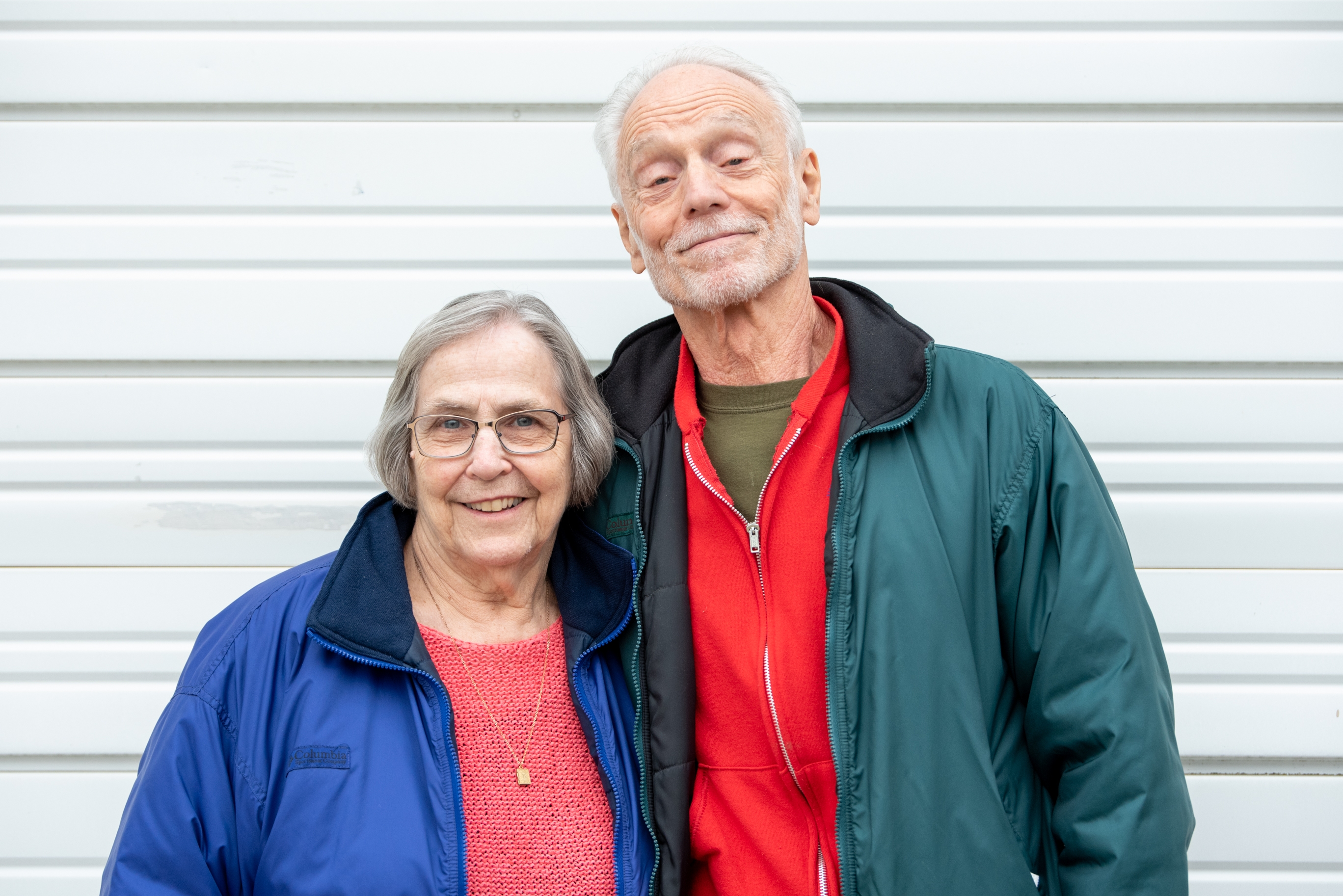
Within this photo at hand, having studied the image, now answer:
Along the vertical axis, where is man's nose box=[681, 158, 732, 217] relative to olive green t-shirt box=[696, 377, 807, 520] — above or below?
above

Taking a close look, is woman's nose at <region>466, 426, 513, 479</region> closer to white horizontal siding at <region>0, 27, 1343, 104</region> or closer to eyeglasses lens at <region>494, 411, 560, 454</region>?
eyeglasses lens at <region>494, 411, 560, 454</region>

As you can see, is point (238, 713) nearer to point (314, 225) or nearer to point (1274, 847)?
point (314, 225)

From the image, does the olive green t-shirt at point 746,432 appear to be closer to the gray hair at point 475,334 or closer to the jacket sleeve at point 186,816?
the gray hair at point 475,334

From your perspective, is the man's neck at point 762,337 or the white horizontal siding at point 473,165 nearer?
the man's neck at point 762,337

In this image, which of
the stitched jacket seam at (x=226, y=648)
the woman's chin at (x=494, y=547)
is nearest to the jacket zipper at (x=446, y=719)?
the stitched jacket seam at (x=226, y=648)

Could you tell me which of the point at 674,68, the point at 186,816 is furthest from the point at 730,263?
the point at 186,816

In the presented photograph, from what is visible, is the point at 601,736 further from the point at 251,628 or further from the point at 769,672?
the point at 251,628

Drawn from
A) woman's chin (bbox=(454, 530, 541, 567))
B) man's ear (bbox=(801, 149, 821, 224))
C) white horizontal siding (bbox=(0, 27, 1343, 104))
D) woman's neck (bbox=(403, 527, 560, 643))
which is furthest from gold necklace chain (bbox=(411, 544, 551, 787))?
white horizontal siding (bbox=(0, 27, 1343, 104))

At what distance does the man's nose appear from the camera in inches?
70.3

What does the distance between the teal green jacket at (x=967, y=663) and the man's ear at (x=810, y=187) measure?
1.40ft

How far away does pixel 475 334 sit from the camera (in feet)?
Answer: 5.83

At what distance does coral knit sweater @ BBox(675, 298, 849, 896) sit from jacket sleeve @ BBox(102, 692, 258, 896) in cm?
85

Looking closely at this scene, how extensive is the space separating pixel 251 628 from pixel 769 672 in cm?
100

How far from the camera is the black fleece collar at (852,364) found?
1671mm
